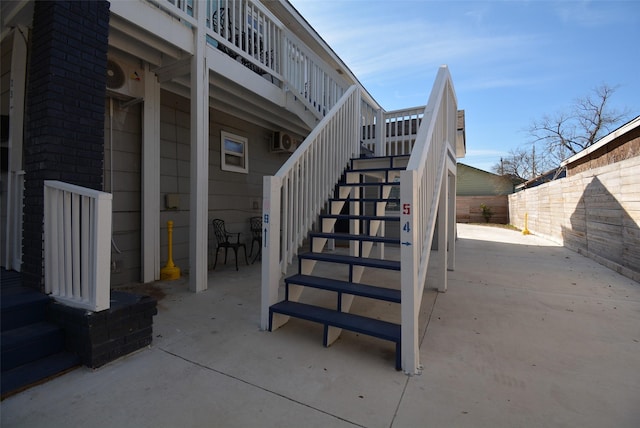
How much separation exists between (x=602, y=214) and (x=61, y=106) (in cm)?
788

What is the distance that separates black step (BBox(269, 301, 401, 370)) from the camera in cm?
212

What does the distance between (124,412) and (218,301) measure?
1855 millimetres

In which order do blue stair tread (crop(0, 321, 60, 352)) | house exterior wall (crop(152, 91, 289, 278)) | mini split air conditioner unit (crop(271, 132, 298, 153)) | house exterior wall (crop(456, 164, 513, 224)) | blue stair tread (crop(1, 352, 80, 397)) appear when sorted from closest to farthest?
blue stair tread (crop(1, 352, 80, 397)) → blue stair tread (crop(0, 321, 60, 352)) → house exterior wall (crop(152, 91, 289, 278)) → mini split air conditioner unit (crop(271, 132, 298, 153)) → house exterior wall (crop(456, 164, 513, 224))

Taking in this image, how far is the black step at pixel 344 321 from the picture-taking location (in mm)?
2121

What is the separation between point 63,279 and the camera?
212cm

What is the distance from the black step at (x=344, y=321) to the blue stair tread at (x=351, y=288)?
0.59 feet

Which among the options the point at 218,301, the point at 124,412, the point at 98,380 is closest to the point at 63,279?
the point at 98,380

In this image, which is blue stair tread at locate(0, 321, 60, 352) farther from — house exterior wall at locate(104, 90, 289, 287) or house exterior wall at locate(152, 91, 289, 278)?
house exterior wall at locate(152, 91, 289, 278)

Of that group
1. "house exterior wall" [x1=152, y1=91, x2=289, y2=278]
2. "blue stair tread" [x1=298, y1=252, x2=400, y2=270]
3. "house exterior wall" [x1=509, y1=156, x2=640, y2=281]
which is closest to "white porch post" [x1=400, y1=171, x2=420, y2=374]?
"blue stair tread" [x1=298, y1=252, x2=400, y2=270]

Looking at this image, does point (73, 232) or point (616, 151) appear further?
point (616, 151)

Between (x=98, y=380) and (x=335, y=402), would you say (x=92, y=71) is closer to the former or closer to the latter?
(x=98, y=380)

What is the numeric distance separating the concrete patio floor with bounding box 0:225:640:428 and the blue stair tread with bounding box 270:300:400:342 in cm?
20

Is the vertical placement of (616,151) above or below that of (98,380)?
above

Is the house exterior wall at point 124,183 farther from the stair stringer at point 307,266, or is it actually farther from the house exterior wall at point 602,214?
the house exterior wall at point 602,214
